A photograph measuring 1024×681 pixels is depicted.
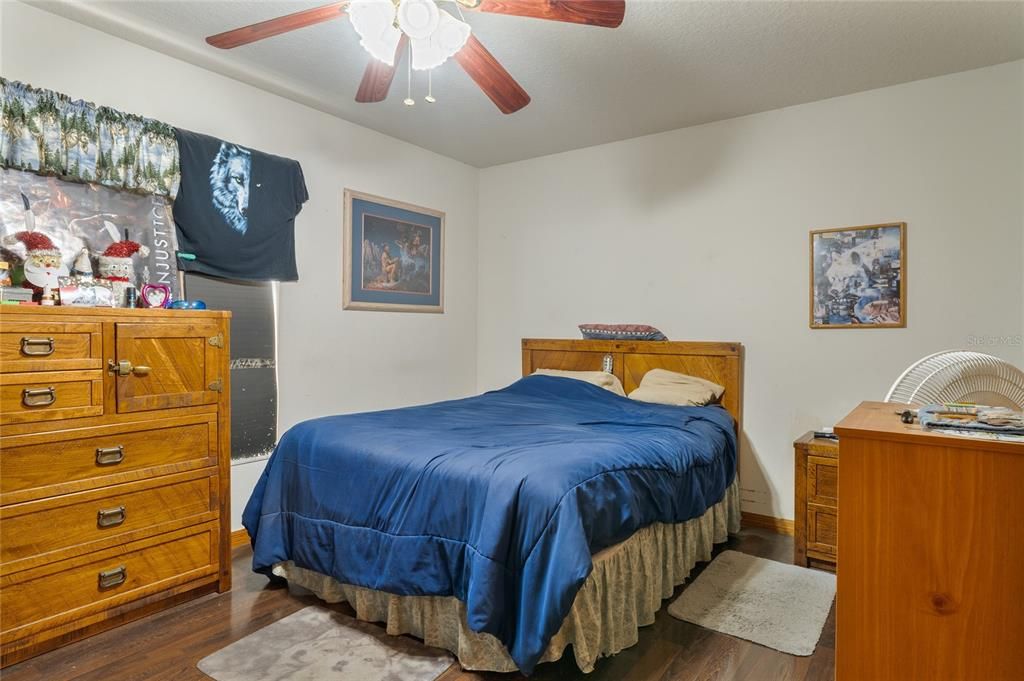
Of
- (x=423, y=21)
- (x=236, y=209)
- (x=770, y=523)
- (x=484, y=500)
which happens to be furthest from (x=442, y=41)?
(x=770, y=523)

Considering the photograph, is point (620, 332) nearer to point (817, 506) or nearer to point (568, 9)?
point (817, 506)

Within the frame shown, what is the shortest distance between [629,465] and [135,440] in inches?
78.6

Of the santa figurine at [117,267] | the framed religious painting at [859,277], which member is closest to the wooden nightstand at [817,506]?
the framed religious painting at [859,277]

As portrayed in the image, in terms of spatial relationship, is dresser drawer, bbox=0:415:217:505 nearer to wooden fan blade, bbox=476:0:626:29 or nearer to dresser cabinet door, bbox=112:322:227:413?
dresser cabinet door, bbox=112:322:227:413

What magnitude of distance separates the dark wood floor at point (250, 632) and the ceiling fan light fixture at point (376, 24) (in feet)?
7.17

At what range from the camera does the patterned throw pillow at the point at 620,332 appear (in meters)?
3.98

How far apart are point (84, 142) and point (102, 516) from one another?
1641 mm

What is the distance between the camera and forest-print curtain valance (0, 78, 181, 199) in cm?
238

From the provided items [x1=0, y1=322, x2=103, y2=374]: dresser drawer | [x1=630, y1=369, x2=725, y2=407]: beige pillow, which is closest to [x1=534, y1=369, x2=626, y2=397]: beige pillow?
[x1=630, y1=369, x2=725, y2=407]: beige pillow

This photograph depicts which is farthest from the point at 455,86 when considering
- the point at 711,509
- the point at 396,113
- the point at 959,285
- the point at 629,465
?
the point at 959,285

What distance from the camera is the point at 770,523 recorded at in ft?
11.7

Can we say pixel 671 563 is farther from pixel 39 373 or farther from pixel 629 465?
pixel 39 373

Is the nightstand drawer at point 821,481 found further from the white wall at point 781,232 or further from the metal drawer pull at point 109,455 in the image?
the metal drawer pull at point 109,455

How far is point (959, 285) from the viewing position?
120 inches
